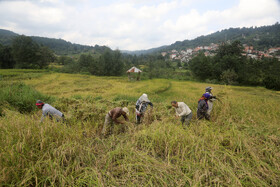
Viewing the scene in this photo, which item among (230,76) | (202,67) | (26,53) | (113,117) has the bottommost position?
(113,117)

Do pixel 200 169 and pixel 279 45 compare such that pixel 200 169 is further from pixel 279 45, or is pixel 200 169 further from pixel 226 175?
pixel 279 45

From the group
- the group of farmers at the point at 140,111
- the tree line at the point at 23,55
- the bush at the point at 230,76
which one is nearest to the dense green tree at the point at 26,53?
the tree line at the point at 23,55

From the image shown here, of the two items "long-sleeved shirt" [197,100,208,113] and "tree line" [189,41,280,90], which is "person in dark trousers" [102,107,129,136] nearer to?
"long-sleeved shirt" [197,100,208,113]

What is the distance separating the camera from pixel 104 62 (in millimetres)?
32781

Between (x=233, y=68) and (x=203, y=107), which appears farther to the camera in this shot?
(x=233, y=68)

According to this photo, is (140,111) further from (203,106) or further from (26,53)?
(26,53)

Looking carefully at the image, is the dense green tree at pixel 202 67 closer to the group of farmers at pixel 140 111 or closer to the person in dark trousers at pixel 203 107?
the group of farmers at pixel 140 111

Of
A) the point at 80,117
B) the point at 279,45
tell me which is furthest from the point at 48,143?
the point at 279,45

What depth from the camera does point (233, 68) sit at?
27.2 m

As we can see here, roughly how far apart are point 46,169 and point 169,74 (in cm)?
3559

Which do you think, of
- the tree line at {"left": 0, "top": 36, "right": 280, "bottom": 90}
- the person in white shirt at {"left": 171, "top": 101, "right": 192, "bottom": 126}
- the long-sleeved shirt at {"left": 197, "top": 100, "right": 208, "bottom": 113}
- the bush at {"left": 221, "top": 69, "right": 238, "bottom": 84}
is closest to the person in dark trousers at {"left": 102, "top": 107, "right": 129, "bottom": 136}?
the person in white shirt at {"left": 171, "top": 101, "right": 192, "bottom": 126}

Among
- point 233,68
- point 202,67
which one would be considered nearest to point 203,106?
point 202,67

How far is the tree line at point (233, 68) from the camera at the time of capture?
2399cm

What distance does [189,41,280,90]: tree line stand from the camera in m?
24.0
